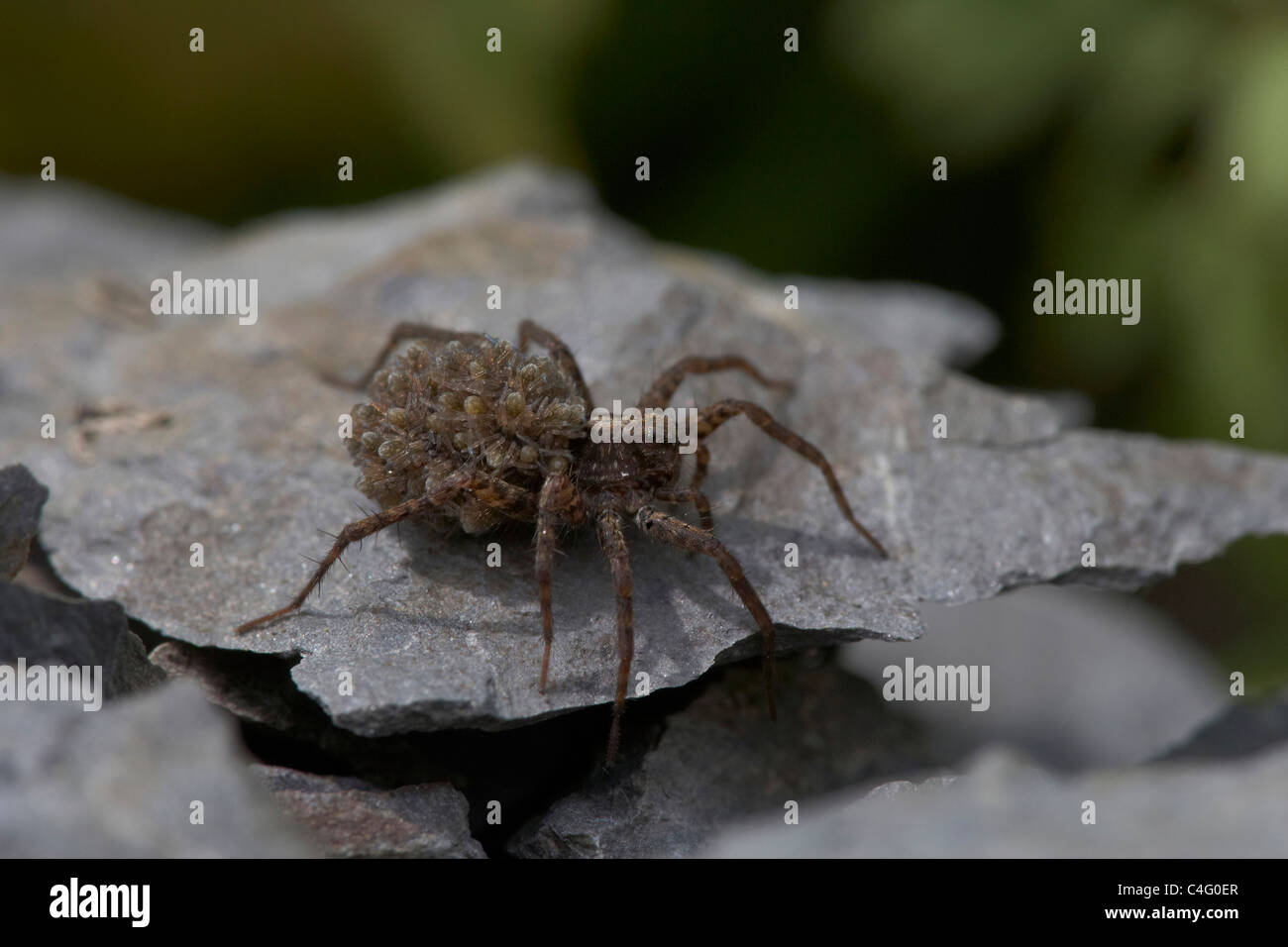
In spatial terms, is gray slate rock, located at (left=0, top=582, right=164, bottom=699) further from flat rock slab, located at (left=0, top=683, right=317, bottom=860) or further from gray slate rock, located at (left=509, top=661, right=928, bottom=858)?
gray slate rock, located at (left=509, top=661, right=928, bottom=858)

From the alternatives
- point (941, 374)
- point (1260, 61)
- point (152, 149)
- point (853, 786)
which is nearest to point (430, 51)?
point (152, 149)

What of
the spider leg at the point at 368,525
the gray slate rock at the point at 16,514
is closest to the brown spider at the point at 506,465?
the spider leg at the point at 368,525

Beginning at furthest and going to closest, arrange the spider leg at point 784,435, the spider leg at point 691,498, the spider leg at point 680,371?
the spider leg at point 680,371 < the spider leg at point 784,435 < the spider leg at point 691,498

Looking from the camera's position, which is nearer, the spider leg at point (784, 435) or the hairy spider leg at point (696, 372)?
the spider leg at point (784, 435)

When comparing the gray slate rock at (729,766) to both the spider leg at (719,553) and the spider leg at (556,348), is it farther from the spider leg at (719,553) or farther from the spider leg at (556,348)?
the spider leg at (556,348)

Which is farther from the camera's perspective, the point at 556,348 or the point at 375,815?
the point at 556,348

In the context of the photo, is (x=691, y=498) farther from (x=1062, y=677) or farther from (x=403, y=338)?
(x=1062, y=677)

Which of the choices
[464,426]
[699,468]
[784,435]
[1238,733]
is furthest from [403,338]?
[1238,733]
